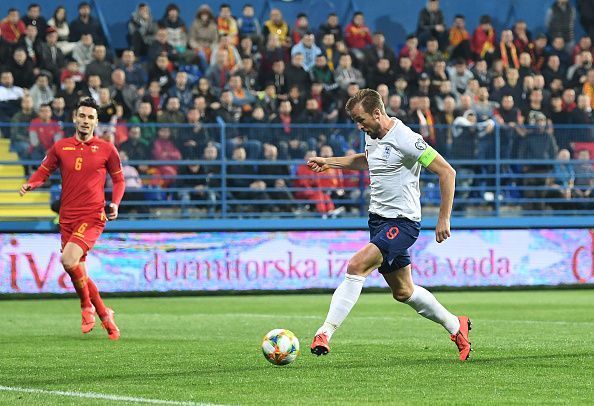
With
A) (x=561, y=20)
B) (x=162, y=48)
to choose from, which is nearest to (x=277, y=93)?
(x=162, y=48)

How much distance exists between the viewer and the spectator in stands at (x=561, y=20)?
86.0 ft

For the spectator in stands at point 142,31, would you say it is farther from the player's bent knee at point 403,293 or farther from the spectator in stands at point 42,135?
the player's bent knee at point 403,293

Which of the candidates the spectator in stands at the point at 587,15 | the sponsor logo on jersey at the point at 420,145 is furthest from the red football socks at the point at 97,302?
the spectator in stands at the point at 587,15

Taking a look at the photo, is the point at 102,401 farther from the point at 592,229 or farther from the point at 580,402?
the point at 592,229

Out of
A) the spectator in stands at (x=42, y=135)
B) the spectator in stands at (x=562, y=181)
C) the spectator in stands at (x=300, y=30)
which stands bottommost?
the spectator in stands at (x=562, y=181)

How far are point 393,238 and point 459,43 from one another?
16.0 m

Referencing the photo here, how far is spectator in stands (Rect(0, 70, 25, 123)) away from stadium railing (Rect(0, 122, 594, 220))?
0.84 m

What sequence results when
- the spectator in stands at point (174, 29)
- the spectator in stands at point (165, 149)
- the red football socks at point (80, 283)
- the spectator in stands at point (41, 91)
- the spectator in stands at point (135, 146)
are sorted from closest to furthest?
the red football socks at point (80, 283), the spectator in stands at point (135, 146), the spectator in stands at point (165, 149), the spectator in stands at point (41, 91), the spectator in stands at point (174, 29)

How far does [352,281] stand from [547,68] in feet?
52.1

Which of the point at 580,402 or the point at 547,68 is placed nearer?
the point at 580,402

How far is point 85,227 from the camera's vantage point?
39.1ft

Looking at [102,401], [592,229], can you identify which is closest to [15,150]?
[592,229]

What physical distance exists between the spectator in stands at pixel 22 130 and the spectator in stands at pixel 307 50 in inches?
212

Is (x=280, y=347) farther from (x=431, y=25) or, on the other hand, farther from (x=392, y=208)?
(x=431, y=25)
